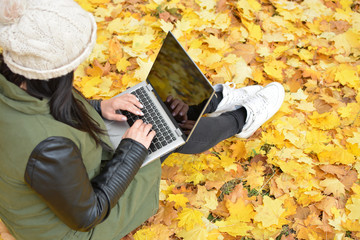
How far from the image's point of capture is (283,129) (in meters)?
2.56

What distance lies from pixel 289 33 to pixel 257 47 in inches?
16.0

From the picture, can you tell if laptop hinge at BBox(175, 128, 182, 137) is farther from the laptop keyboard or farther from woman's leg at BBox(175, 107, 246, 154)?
woman's leg at BBox(175, 107, 246, 154)

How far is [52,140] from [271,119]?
78.1 inches

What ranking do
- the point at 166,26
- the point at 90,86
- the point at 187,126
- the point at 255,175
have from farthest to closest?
the point at 166,26 < the point at 90,86 < the point at 255,175 < the point at 187,126

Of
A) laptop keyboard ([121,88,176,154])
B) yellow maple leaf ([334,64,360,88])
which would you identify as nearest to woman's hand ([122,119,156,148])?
laptop keyboard ([121,88,176,154])

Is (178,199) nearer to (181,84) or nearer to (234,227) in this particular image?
(234,227)

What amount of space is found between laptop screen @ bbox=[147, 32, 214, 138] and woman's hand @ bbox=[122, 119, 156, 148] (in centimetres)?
25

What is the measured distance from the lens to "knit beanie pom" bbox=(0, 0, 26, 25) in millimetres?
946

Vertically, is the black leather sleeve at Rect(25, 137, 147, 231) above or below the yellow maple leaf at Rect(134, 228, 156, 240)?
above

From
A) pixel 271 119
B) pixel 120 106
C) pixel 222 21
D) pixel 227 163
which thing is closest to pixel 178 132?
pixel 120 106

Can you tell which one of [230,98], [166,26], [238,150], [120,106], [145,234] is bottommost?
[145,234]

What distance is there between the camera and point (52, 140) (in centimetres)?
109

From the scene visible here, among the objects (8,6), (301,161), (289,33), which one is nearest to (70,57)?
(8,6)

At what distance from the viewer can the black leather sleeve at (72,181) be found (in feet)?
3.59
